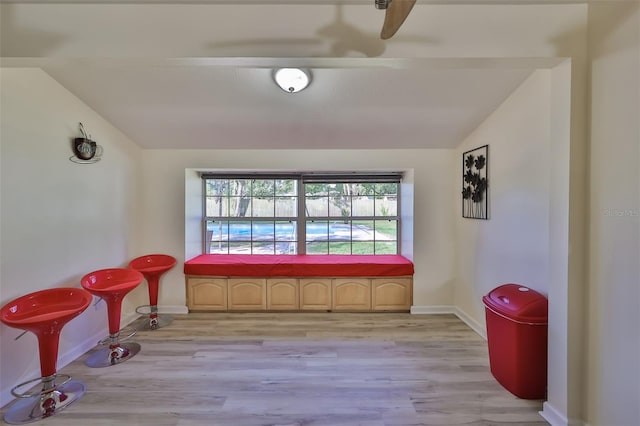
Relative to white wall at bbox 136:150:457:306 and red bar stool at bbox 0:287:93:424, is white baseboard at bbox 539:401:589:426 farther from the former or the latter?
red bar stool at bbox 0:287:93:424

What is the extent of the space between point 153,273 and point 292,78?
250 cm

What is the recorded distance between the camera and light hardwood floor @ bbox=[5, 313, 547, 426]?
1723 mm

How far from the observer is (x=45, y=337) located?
5.69 feet

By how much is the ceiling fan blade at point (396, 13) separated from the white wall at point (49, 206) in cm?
258

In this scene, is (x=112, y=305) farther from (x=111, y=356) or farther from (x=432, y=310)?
(x=432, y=310)

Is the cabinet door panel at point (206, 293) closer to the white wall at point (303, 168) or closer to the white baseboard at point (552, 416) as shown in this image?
the white wall at point (303, 168)

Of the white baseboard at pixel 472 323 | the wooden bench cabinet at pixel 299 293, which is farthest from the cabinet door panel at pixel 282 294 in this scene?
the white baseboard at pixel 472 323

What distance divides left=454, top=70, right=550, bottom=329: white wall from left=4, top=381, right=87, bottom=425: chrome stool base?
3.50 metres

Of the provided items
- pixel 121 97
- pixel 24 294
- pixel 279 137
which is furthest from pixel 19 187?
pixel 279 137

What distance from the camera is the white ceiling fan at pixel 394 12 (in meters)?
1.07

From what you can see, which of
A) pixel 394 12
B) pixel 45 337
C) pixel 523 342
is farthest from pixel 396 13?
pixel 45 337

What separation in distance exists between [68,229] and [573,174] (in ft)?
12.4

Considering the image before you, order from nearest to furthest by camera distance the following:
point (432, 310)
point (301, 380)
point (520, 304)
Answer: point (520, 304) < point (301, 380) < point (432, 310)

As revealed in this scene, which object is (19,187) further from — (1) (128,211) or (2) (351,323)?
(2) (351,323)
